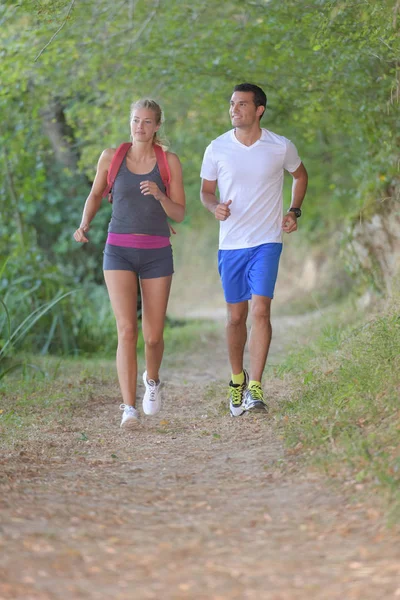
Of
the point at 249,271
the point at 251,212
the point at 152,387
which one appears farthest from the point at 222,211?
the point at 152,387

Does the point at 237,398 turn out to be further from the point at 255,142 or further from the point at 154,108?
the point at 154,108

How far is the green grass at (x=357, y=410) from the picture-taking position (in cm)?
414

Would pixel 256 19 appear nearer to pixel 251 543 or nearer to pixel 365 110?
pixel 365 110

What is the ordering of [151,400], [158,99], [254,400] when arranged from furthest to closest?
[158,99] → [151,400] → [254,400]

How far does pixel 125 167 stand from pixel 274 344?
5347mm

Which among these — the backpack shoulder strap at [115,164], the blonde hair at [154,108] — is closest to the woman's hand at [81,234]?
the backpack shoulder strap at [115,164]

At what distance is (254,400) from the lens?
589cm

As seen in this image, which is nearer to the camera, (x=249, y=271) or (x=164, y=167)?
(x=164, y=167)

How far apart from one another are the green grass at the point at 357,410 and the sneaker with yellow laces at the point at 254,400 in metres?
0.15

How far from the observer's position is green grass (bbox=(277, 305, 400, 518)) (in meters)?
4.14

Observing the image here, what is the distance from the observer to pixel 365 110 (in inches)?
309

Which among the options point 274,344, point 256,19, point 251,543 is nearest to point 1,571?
point 251,543

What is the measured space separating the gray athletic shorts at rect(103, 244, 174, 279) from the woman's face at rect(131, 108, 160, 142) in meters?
0.70

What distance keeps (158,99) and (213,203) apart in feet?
16.1
